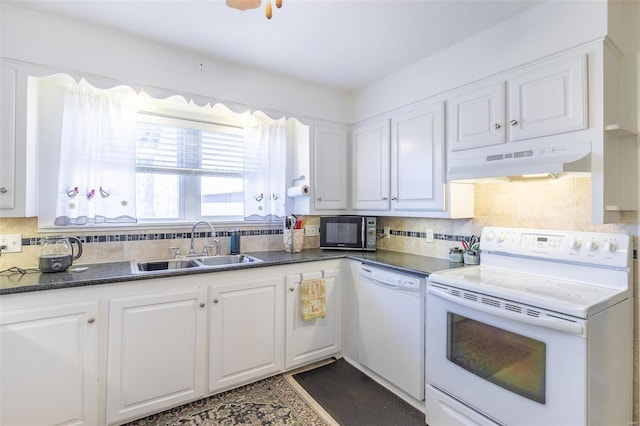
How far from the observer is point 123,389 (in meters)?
1.78

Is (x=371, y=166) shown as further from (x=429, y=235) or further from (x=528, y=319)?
(x=528, y=319)

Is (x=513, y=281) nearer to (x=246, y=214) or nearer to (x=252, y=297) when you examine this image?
(x=252, y=297)

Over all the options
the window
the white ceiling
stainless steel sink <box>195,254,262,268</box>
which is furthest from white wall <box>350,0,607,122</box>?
stainless steel sink <box>195,254,262,268</box>

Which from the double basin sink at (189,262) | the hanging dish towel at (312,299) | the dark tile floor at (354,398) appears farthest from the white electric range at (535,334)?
the double basin sink at (189,262)

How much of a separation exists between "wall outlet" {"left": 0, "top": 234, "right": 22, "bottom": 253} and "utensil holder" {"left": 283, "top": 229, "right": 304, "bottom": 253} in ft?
5.81

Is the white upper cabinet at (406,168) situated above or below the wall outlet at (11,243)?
above

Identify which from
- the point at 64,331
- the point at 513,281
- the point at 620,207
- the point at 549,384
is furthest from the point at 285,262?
the point at 620,207

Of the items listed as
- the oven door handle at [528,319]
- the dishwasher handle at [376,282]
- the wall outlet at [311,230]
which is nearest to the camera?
the oven door handle at [528,319]

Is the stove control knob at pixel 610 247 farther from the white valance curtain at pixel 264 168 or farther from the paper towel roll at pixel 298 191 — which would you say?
the white valance curtain at pixel 264 168

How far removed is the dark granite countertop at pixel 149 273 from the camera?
161 cm

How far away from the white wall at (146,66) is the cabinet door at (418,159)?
775 mm

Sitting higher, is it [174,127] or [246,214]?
[174,127]

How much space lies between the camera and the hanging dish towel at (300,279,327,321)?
2371mm

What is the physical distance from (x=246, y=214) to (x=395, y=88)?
5.42ft
